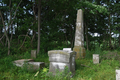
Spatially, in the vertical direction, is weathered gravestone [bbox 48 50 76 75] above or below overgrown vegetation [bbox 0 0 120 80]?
below

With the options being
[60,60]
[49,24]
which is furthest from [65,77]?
[49,24]

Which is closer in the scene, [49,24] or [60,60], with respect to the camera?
[60,60]

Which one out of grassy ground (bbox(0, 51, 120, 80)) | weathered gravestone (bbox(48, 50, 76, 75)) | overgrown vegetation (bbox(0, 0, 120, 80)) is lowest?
grassy ground (bbox(0, 51, 120, 80))

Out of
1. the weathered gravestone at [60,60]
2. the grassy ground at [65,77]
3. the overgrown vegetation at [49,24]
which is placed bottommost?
the grassy ground at [65,77]

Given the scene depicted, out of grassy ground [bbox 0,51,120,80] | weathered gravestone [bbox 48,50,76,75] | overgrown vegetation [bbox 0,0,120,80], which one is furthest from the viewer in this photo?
overgrown vegetation [bbox 0,0,120,80]

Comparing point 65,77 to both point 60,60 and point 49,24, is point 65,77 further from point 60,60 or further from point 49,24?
point 49,24

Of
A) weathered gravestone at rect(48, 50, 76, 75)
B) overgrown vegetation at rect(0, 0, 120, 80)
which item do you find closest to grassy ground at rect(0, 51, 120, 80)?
weathered gravestone at rect(48, 50, 76, 75)

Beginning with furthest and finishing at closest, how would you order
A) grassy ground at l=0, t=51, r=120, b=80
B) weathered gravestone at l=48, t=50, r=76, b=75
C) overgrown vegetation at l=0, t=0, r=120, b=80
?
overgrown vegetation at l=0, t=0, r=120, b=80, weathered gravestone at l=48, t=50, r=76, b=75, grassy ground at l=0, t=51, r=120, b=80

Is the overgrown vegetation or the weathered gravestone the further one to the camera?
the overgrown vegetation

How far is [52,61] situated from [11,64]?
256 cm

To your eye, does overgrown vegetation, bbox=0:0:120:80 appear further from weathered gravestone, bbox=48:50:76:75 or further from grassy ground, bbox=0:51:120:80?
weathered gravestone, bbox=48:50:76:75

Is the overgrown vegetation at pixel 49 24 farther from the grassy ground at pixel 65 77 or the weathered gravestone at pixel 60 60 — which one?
the weathered gravestone at pixel 60 60

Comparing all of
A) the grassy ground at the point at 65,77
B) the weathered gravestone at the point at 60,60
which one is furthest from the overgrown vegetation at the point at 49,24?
the weathered gravestone at the point at 60,60

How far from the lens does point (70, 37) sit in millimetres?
15648
